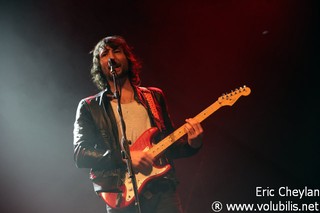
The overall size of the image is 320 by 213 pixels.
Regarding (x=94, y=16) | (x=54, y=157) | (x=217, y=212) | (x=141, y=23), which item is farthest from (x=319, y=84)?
(x=54, y=157)

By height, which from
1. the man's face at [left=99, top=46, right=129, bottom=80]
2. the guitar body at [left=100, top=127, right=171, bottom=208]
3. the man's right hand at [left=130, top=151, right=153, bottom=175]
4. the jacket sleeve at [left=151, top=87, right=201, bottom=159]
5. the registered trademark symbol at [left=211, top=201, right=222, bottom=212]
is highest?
the man's face at [left=99, top=46, right=129, bottom=80]

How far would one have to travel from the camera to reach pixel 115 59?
283 cm

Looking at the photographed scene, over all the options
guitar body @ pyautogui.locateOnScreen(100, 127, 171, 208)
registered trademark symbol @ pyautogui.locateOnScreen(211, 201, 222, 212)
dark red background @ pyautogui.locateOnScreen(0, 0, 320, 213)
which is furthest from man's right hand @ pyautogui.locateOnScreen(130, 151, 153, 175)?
registered trademark symbol @ pyautogui.locateOnScreen(211, 201, 222, 212)

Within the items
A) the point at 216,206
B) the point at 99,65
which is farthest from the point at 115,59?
the point at 216,206

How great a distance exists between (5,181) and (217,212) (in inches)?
75.3

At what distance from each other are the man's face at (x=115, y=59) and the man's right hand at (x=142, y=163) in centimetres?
61

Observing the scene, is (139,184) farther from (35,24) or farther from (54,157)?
(35,24)

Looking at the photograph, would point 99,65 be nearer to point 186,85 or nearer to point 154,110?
point 154,110

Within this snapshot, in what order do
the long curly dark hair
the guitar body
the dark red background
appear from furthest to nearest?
1. the dark red background
2. the long curly dark hair
3. the guitar body

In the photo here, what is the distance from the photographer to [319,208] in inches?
143

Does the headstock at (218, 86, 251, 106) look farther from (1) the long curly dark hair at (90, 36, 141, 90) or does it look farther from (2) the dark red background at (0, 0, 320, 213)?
(2) the dark red background at (0, 0, 320, 213)

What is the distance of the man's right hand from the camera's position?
2.53m

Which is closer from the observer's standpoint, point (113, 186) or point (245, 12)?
point (113, 186)

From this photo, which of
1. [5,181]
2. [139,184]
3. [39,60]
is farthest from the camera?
[39,60]
